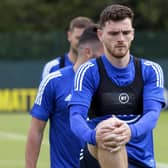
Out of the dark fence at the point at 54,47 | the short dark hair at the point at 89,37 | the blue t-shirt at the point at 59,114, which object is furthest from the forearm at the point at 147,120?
the dark fence at the point at 54,47

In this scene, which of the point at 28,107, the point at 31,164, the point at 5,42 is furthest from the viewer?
the point at 5,42

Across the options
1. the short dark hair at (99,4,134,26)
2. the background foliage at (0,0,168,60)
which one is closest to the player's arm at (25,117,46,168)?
the short dark hair at (99,4,134,26)

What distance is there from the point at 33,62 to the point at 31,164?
24.2 metres

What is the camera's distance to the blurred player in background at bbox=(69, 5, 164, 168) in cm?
651

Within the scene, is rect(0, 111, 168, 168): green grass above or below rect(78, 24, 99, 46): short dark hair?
below

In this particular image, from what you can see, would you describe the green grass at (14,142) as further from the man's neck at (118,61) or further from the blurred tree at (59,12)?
the blurred tree at (59,12)

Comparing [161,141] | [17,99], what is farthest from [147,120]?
[17,99]

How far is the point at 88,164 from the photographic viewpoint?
21.2 ft

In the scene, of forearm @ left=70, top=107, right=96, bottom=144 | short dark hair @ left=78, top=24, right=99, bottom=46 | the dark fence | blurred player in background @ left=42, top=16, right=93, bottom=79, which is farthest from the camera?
the dark fence

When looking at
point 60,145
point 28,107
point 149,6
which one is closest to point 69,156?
point 60,145

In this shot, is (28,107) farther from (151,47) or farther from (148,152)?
(148,152)

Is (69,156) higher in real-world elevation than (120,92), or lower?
lower

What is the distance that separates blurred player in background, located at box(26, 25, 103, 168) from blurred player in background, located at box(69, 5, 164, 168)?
99cm

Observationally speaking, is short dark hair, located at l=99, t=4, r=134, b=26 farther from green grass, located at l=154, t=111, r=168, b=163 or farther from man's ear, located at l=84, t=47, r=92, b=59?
green grass, located at l=154, t=111, r=168, b=163
